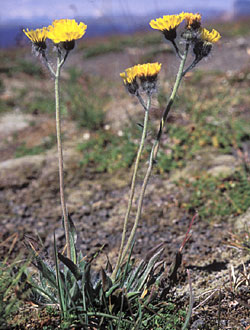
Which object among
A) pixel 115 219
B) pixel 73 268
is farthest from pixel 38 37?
pixel 115 219

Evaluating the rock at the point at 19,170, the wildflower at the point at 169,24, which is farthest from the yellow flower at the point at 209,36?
the rock at the point at 19,170

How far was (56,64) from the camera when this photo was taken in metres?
1.51

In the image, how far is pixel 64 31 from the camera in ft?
4.44

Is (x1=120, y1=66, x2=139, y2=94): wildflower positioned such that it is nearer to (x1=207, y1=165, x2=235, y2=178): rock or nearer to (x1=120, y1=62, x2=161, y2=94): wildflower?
(x1=120, y1=62, x2=161, y2=94): wildflower

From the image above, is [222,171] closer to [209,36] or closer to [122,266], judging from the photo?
[122,266]

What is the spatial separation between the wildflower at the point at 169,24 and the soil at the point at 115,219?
0.32m

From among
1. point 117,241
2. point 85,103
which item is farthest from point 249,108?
point 117,241

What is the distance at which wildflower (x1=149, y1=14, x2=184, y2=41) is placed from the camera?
1373 millimetres

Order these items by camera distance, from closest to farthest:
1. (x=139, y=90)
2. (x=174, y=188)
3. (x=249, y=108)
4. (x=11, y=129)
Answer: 1. (x=139, y=90)
2. (x=174, y=188)
3. (x=249, y=108)
4. (x=11, y=129)

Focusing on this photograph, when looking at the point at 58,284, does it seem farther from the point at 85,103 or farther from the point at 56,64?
the point at 85,103

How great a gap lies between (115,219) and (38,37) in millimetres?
1834

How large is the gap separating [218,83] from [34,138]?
305 cm

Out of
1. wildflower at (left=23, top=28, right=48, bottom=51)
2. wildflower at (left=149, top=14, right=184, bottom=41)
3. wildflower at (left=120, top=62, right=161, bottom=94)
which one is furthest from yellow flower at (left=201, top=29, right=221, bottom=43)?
wildflower at (left=23, top=28, right=48, bottom=51)

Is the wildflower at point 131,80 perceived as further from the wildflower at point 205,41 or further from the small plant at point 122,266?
the wildflower at point 205,41
